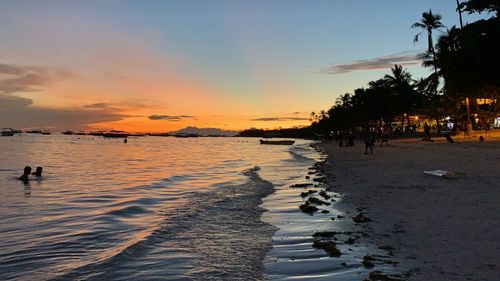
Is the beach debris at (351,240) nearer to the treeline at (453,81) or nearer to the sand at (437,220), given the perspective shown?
the sand at (437,220)

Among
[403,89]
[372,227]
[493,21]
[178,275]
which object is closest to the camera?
[178,275]

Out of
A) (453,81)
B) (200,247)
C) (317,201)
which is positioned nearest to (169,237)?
(200,247)

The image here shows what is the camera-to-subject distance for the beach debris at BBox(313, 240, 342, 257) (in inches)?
301

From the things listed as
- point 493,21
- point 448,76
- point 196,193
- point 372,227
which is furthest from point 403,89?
point 372,227

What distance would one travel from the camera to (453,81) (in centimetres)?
4028

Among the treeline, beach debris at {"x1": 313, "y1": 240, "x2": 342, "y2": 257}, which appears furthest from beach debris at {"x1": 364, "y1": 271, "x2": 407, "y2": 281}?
the treeline

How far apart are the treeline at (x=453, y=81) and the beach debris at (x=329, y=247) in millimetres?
29516

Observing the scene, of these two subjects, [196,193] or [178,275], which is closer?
[178,275]

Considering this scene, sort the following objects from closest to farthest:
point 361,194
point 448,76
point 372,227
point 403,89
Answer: point 372,227 < point 361,194 < point 448,76 < point 403,89

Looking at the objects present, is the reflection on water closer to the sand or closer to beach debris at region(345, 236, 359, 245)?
beach debris at region(345, 236, 359, 245)

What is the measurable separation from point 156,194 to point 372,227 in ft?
38.8

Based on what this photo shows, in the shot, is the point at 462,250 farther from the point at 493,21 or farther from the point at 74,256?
the point at 493,21

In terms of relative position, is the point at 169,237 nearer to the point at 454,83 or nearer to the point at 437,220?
the point at 437,220

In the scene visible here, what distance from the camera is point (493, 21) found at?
32.4 m
